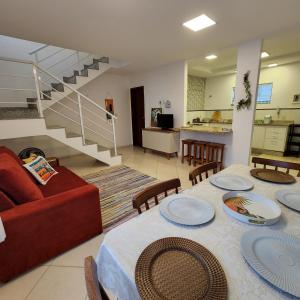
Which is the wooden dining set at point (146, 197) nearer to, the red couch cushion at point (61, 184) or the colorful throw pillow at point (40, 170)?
the red couch cushion at point (61, 184)

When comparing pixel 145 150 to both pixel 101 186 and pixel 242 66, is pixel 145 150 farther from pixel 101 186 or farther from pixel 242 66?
pixel 242 66

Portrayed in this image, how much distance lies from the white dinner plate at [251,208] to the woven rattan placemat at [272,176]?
38cm

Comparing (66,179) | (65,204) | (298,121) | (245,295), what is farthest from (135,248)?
(298,121)

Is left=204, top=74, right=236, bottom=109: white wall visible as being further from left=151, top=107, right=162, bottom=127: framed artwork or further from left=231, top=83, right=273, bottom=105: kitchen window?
left=151, top=107, right=162, bottom=127: framed artwork

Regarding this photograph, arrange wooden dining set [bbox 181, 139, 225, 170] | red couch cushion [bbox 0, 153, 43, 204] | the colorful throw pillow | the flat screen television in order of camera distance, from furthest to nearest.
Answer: the flat screen television < wooden dining set [bbox 181, 139, 225, 170] < the colorful throw pillow < red couch cushion [bbox 0, 153, 43, 204]

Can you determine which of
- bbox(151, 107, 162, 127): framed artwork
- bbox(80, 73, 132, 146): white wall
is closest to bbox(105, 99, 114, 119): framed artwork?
bbox(80, 73, 132, 146): white wall

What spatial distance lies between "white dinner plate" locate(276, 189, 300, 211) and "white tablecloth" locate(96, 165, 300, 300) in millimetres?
53

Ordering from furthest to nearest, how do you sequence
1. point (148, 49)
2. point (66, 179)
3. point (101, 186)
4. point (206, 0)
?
1. point (148, 49)
2. point (101, 186)
3. point (66, 179)
4. point (206, 0)

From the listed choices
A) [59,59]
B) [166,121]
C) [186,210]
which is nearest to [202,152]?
[166,121]

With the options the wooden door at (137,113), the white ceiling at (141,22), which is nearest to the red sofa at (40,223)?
the white ceiling at (141,22)

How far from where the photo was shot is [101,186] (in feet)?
9.87

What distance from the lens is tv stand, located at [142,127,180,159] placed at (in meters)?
4.40

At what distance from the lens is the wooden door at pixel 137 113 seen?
225 inches

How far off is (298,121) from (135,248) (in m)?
5.51
